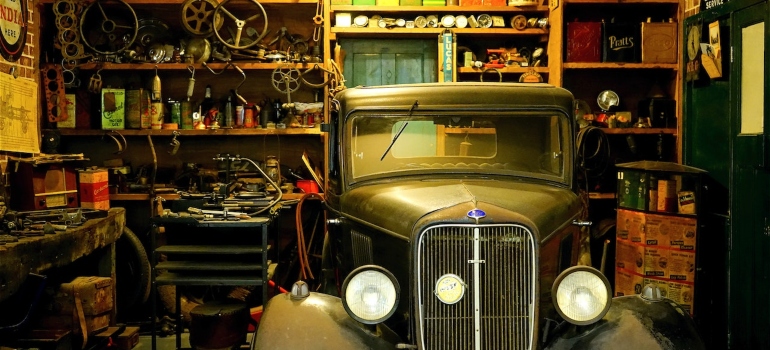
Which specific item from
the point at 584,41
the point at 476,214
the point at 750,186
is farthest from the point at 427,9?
the point at 476,214

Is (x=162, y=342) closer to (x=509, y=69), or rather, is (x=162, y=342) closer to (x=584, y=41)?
(x=509, y=69)

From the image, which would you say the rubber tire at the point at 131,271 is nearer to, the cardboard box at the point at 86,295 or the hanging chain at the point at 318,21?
the cardboard box at the point at 86,295

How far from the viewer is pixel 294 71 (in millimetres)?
6012

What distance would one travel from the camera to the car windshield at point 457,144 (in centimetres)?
354

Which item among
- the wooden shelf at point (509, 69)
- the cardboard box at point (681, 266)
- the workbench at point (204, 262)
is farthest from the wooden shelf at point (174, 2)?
the cardboard box at point (681, 266)

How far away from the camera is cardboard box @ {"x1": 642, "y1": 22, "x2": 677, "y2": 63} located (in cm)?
579

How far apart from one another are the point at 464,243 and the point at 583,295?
0.50 m

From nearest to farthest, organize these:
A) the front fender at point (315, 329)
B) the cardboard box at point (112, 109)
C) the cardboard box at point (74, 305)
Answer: the front fender at point (315, 329)
the cardboard box at point (74, 305)
the cardboard box at point (112, 109)

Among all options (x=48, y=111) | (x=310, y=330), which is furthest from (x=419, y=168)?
(x=48, y=111)

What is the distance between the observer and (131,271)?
19.3 feet

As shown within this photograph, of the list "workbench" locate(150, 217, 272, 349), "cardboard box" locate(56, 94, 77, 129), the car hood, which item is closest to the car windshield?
the car hood

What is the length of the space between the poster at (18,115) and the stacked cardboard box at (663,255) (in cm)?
455

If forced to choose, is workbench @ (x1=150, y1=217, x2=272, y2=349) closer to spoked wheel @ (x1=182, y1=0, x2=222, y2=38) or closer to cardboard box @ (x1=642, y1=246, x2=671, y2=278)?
spoked wheel @ (x1=182, y1=0, x2=222, y2=38)

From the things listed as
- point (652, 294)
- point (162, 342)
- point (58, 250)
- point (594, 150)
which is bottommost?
point (162, 342)
